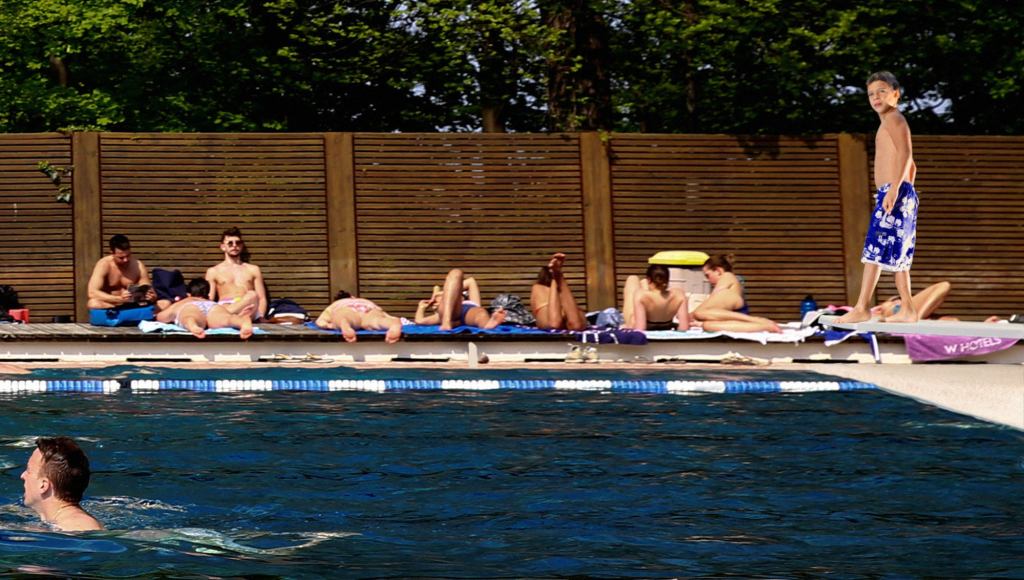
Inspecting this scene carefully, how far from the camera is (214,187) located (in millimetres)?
17375

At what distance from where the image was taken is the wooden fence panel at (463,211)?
17.5 metres

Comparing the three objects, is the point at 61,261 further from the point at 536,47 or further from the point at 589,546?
the point at 589,546

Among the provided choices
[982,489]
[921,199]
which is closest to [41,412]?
[982,489]

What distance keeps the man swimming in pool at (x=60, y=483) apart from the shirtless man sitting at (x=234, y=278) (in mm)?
8341

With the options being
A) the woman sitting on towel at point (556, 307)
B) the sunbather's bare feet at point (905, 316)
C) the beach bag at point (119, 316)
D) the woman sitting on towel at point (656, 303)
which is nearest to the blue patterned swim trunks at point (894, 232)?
the sunbather's bare feet at point (905, 316)

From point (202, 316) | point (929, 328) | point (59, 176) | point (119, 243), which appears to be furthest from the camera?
point (59, 176)

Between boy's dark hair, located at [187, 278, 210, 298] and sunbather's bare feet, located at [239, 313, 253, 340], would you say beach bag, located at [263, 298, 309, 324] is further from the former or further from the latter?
sunbather's bare feet, located at [239, 313, 253, 340]

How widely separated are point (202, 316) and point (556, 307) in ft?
11.7

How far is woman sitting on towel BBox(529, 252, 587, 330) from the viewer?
49.2 feet

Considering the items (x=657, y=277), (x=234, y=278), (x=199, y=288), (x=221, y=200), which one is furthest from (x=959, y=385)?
(x=221, y=200)

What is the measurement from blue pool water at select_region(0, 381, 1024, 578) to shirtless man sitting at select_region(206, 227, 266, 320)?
335cm

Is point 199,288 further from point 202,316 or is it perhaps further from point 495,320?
point 495,320

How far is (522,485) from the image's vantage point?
29.1 ft

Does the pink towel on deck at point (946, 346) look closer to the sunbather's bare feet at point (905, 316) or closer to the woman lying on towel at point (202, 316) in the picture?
the sunbather's bare feet at point (905, 316)
